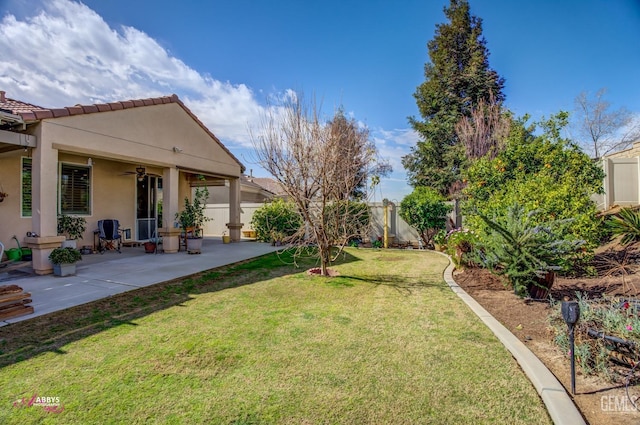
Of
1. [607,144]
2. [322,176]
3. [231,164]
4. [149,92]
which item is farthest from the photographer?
[607,144]

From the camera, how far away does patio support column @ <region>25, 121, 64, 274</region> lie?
6695 mm

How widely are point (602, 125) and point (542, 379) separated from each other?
2554cm

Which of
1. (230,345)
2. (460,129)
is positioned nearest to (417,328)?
(230,345)

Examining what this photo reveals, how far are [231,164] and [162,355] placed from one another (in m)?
10.6

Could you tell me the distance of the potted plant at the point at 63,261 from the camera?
21.4ft

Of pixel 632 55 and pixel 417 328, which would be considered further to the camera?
pixel 632 55

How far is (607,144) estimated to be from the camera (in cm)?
2097

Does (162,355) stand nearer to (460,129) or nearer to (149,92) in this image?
(149,92)

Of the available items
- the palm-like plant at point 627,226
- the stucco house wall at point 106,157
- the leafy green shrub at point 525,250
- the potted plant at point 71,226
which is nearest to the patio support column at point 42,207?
the stucco house wall at point 106,157

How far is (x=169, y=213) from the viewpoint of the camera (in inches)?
393

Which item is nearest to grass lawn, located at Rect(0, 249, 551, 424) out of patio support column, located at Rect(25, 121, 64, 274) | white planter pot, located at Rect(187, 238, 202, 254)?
patio support column, located at Rect(25, 121, 64, 274)

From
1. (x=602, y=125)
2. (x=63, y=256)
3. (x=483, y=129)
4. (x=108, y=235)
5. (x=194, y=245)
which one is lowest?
(x=194, y=245)

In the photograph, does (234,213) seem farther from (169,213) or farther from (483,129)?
(483,129)

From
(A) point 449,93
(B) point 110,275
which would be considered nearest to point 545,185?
(B) point 110,275
